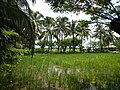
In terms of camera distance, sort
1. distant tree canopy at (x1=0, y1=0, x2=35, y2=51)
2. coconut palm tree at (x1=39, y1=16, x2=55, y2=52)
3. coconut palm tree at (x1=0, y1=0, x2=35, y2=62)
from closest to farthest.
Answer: coconut palm tree at (x1=0, y1=0, x2=35, y2=62)
distant tree canopy at (x1=0, y1=0, x2=35, y2=51)
coconut palm tree at (x1=39, y1=16, x2=55, y2=52)

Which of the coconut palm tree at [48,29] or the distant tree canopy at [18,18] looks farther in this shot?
the coconut palm tree at [48,29]

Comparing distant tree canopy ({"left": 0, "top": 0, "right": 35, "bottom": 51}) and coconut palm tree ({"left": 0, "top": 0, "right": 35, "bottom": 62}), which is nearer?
coconut palm tree ({"left": 0, "top": 0, "right": 35, "bottom": 62})

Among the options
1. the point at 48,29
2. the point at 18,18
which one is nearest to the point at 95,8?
the point at 18,18

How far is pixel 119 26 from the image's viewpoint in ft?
39.8

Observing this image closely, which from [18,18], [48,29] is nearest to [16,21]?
[18,18]

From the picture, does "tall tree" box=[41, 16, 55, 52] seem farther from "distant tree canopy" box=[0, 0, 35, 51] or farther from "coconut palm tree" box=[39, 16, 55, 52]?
"distant tree canopy" box=[0, 0, 35, 51]

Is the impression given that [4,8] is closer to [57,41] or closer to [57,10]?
[57,10]

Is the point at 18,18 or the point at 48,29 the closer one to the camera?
the point at 18,18

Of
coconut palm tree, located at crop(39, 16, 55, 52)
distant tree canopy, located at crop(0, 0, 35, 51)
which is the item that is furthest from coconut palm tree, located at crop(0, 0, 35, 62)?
coconut palm tree, located at crop(39, 16, 55, 52)

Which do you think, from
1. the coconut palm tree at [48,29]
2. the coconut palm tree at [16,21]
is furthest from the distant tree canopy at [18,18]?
the coconut palm tree at [48,29]

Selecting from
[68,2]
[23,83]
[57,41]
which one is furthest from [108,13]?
[57,41]

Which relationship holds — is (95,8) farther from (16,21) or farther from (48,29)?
(48,29)

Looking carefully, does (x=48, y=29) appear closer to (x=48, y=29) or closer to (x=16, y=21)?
(x=48, y=29)

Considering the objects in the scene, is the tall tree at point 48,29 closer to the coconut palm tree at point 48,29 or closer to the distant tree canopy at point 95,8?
the coconut palm tree at point 48,29
